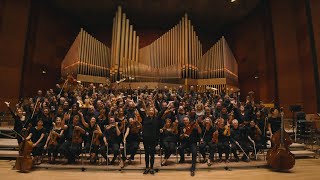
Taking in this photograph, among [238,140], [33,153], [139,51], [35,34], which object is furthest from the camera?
[139,51]

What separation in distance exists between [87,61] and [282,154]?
7464mm

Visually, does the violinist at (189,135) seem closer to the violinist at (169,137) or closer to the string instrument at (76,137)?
the violinist at (169,137)

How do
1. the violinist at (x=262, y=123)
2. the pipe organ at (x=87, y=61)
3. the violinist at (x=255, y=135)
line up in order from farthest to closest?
the pipe organ at (x=87, y=61) < the violinist at (x=262, y=123) < the violinist at (x=255, y=135)

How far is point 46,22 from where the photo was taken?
10.1m

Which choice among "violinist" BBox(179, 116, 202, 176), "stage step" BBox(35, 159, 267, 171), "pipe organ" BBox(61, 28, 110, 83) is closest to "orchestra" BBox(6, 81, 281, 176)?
"violinist" BBox(179, 116, 202, 176)

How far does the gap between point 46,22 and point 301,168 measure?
9.81 metres

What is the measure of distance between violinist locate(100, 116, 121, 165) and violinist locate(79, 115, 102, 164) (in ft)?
0.47

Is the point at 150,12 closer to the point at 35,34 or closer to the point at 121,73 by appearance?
the point at 121,73

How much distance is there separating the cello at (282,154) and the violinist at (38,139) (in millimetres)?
4568

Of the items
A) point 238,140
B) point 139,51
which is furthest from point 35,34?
point 238,140

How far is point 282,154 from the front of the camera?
4.68 m

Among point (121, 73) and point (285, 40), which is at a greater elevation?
point (285, 40)

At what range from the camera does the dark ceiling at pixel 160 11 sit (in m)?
10.1

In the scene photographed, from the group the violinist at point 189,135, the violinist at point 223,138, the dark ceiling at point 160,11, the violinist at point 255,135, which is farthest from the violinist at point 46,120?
the dark ceiling at point 160,11
